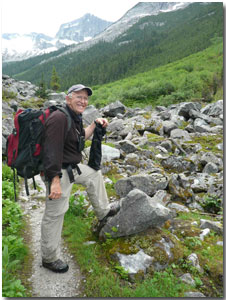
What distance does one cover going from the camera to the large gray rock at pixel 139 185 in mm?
7105

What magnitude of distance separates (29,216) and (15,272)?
2.24 meters

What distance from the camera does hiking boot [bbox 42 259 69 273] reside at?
432cm

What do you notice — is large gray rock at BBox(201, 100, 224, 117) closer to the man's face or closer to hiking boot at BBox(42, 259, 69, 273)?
the man's face

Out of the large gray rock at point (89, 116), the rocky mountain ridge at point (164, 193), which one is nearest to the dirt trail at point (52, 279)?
the rocky mountain ridge at point (164, 193)

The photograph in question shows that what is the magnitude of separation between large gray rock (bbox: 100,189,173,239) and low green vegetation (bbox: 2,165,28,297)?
188 cm

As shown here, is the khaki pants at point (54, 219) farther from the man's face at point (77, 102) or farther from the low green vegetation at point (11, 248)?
the man's face at point (77, 102)

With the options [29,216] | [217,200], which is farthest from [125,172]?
[29,216]

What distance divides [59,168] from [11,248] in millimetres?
2187

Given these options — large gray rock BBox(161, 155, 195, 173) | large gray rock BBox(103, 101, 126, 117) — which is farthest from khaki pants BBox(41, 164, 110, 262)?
large gray rock BBox(103, 101, 126, 117)

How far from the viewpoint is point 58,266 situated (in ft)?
14.2

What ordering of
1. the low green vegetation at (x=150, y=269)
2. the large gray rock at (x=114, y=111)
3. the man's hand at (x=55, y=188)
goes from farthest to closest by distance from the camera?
the large gray rock at (x=114, y=111)
the low green vegetation at (x=150, y=269)
the man's hand at (x=55, y=188)

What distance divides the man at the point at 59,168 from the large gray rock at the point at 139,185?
259 cm

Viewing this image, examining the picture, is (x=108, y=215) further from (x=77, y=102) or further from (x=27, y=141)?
(x=77, y=102)

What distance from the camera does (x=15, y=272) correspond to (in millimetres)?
4207
